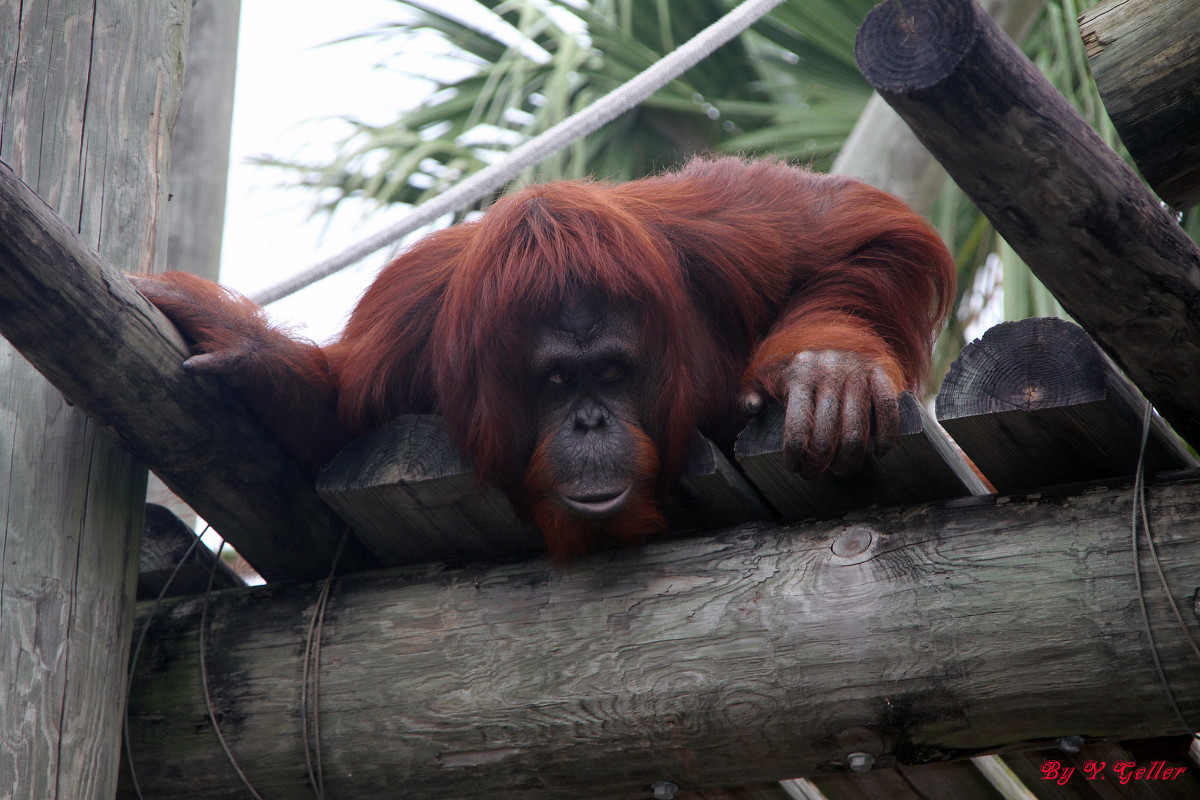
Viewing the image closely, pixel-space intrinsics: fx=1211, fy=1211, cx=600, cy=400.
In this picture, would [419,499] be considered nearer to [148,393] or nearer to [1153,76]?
[148,393]

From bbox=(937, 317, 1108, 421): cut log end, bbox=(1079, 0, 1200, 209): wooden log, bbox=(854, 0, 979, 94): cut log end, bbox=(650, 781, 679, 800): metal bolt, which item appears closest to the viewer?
bbox=(854, 0, 979, 94): cut log end

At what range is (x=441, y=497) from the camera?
238cm

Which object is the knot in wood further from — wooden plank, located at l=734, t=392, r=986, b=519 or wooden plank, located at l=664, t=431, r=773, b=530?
A: wooden plank, located at l=664, t=431, r=773, b=530

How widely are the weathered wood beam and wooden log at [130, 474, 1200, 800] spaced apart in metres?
0.15

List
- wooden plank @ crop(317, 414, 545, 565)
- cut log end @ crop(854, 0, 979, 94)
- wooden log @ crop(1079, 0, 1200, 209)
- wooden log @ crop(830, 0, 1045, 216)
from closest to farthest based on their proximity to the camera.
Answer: cut log end @ crop(854, 0, 979, 94), wooden log @ crop(1079, 0, 1200, 209), wooden plank @ crop(317, 414, 545, 565), wooden log @ crop(830, 0, 1045, 216)

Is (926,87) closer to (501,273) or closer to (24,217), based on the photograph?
(501,273)

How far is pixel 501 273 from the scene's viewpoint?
2.43 m

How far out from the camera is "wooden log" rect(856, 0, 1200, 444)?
151 centimetres

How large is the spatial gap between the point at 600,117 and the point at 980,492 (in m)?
1.70

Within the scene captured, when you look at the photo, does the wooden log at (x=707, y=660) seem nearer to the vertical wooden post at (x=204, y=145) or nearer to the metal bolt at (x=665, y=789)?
the metal bolt at (x=665, y=789)

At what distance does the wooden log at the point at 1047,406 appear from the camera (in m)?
1.96
